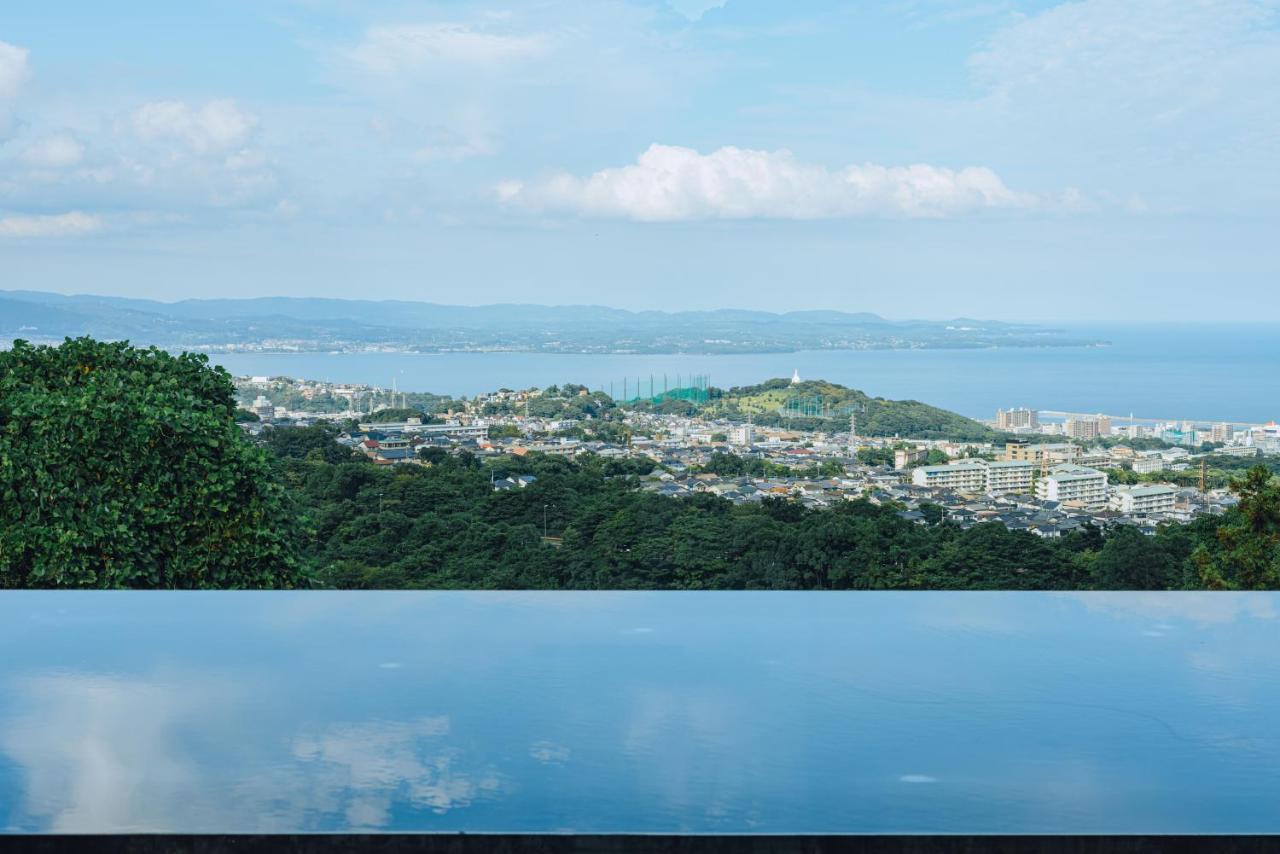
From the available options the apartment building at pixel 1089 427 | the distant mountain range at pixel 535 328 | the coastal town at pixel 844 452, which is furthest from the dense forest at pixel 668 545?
the distant mountain range at pixel 535 328

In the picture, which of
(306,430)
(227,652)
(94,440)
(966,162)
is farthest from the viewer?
(966,162)

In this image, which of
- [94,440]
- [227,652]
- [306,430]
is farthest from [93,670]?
[306,430]

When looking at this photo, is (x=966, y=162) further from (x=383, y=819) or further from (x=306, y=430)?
(x=383, y=819)

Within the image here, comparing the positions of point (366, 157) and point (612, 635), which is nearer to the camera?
point (612, 635)

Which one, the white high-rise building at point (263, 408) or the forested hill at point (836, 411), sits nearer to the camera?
the white high-rise building at point (263, 408)

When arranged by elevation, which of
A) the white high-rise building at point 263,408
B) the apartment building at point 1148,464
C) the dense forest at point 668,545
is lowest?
the dense forest at point 668,545

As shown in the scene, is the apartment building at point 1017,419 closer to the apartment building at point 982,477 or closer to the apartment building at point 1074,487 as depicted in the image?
the apartment building at point 982,477

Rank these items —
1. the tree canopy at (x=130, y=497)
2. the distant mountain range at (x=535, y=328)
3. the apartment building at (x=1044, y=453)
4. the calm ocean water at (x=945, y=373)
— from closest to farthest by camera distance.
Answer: the tree canopy at (x=130, y=497)
the apartment building at (x=1044, y=453)
the calm ocean water at (x=945, y=373)
the distant mountain range at (x=535, y=328)
